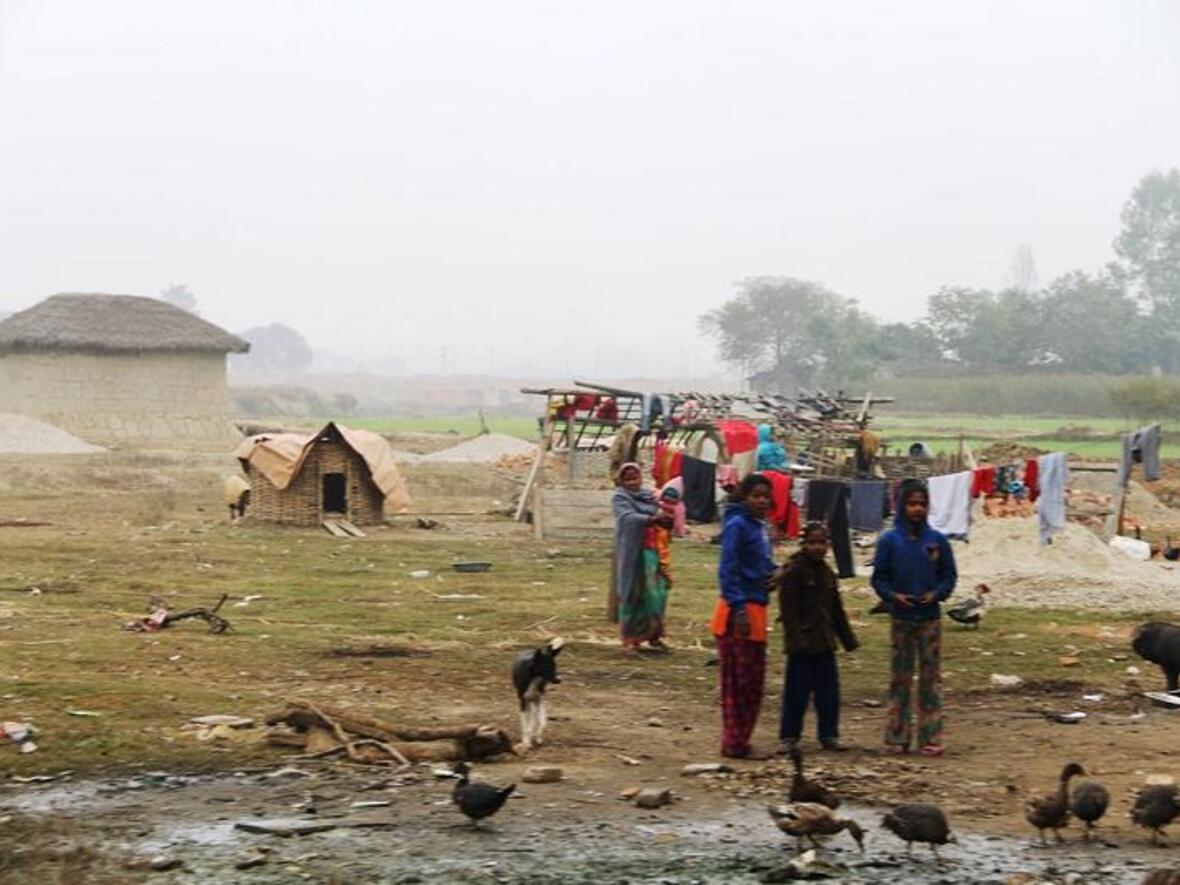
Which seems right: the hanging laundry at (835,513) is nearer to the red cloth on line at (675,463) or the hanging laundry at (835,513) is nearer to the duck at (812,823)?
the red cloth on line at (675,463)

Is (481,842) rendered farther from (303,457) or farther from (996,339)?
(996,339)

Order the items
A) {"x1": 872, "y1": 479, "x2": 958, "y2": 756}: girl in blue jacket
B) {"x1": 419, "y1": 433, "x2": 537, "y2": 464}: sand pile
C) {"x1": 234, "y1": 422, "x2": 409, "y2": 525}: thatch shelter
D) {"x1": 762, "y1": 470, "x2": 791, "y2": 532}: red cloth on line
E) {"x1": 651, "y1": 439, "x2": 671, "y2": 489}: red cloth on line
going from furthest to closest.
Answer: {"x1": 419, "y1": 433, "x2": 537, "y2": 464}: sand pile → {"x1": 234, "y1": 422, "x2": 409, "y2": 525}: thatch shelter → {"x1": 651, "y1": 439, "x2": 671, "y2": 489}: red cloth on line → {"x1": 762, "y1": 470, "x2": 791, "y2": 532}: red cloth on line → {"x1": 872, "y1": 479, "x2": 958, "y2": 756}: girl in blue jacket

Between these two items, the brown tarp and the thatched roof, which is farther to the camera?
the thatched roof

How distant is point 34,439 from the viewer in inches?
1620

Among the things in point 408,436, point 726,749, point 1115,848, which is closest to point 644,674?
point 726,749

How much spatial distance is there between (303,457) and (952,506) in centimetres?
967

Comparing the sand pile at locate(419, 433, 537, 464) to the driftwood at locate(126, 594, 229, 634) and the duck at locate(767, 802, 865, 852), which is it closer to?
the driftwood at locate(126, 594, 229, 634)

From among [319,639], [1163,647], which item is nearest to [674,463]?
[319,639]

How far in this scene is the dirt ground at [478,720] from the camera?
7613 mm

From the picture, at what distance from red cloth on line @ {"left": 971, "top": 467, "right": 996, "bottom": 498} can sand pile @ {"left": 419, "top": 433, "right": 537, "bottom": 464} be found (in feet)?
80.4

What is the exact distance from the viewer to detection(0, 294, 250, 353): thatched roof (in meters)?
44.4

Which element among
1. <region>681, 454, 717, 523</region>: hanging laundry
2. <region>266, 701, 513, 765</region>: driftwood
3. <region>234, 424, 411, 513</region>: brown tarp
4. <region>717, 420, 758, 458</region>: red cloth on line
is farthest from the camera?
<region>717, 420, 758, 458</region>: red cloth on line

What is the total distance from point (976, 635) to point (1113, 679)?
101 inches

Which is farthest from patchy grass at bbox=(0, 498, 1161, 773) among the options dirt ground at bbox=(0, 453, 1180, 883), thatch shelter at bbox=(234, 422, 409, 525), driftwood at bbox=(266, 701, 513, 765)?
thatch shelter at bbox=(234, 422, 409, 525)
